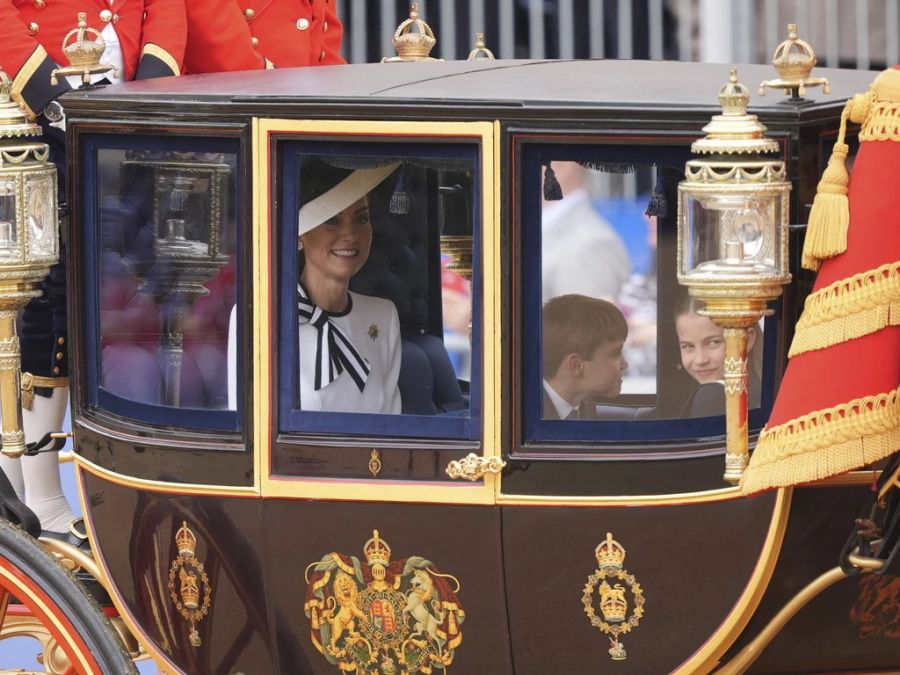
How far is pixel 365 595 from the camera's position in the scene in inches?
122

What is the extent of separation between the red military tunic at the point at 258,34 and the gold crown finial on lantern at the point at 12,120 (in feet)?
3.12

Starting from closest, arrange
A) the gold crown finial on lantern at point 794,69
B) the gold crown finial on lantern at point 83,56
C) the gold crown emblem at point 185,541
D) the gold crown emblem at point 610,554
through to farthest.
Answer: the gold crown finial on lantern at point 794,69
the gold crown emblem at point 610,554
the gold crown emblem at point 185,541
the gold crown finial on lantern at point 83,56

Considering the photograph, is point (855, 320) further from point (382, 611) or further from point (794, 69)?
point (382, 611)

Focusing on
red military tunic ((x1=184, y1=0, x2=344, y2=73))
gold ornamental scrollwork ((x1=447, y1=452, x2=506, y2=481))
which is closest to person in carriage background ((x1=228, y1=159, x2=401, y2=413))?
gold ornamental scrollwork ((x1=447, y1=452, x2=506, y2=481))

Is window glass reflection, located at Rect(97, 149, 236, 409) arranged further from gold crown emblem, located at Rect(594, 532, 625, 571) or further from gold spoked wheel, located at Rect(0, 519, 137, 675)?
gold crown emblem, located at Rect(594, 532, 625, 571)

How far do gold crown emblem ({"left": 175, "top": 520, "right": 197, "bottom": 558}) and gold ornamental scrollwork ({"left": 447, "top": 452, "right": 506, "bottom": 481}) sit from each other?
47 cm

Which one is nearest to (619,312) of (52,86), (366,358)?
(366,358)

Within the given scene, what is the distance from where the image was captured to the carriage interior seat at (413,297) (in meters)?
3.07

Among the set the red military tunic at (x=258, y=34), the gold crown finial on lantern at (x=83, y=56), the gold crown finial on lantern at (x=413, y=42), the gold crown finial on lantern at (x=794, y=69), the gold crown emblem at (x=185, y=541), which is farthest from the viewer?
the red military tunic at (x=258, y=34)

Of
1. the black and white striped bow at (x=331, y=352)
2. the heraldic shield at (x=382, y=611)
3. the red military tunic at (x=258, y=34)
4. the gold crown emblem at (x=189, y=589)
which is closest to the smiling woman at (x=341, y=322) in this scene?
the black and white striped bow at (x=331, y=352)

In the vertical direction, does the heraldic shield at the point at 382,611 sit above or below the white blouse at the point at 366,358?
below

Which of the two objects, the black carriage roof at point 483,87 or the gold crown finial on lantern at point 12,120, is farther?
the gold crown finial on lantern at point 12,120

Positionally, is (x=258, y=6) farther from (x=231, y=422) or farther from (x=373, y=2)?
(x=373, y=2)

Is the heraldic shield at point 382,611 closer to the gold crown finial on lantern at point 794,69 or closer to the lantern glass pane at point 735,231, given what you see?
the lantern glass pane at point 735,231
